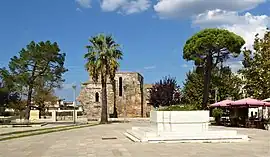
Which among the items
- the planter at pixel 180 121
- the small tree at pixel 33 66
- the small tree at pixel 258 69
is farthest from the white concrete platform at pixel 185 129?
the small tree at pixel 33 66

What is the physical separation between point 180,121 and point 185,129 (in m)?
0.45

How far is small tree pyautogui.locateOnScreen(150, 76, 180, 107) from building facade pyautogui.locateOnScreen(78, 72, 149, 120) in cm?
450

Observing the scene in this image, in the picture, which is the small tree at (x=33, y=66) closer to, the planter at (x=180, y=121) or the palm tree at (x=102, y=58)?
the palm tree at (x=102, y=58)

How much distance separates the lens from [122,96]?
71.8m

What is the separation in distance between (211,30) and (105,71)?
48.4 feet

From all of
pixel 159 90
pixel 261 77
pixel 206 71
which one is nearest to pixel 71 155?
pixel 261 77

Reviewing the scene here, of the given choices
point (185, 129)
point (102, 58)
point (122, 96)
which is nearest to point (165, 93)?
point (122, 96)

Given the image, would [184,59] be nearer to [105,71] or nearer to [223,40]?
[223,40]

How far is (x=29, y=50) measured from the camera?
59.3 m

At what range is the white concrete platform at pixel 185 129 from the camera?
1833cm

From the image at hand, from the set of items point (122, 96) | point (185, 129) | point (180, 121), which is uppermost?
point (122, 96)

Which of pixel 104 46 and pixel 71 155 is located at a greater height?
pixel 104 46

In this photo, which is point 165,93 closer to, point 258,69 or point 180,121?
point 258,69

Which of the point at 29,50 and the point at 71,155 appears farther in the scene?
the point at 29,50
